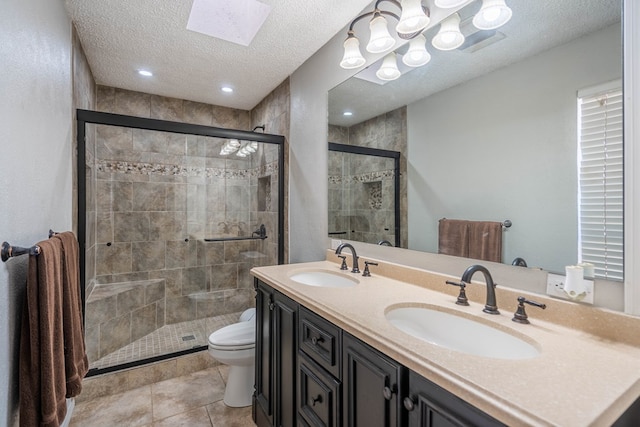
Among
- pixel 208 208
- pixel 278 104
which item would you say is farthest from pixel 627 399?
pixel 208 208

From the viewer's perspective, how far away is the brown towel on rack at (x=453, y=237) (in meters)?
1.37

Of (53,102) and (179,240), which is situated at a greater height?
(53,102)

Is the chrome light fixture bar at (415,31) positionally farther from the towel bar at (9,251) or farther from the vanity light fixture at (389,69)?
the towel bar at (9,251)

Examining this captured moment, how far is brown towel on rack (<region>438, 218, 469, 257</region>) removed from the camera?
1373 mm

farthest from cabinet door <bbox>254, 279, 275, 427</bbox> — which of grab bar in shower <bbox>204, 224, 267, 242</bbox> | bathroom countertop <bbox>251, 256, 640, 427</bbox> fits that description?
grab bar in shower <bbox>204, 224, 267, 242</bbox>

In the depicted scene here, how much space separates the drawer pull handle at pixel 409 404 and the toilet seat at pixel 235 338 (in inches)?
57.2

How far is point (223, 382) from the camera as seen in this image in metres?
2.36

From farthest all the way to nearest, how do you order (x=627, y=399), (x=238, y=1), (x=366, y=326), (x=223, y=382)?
(x=223, y=382) < (x=238, y=1) < (x=366, y=326) < (x=627, y=399)

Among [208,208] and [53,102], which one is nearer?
[53,102]

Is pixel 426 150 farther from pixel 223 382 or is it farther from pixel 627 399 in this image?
pixel 223 382

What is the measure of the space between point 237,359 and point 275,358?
0.56 m

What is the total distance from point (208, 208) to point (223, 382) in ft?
5.44

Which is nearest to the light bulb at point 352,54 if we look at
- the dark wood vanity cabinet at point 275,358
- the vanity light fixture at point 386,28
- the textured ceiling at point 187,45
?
the vanity light fixture at point 386,28

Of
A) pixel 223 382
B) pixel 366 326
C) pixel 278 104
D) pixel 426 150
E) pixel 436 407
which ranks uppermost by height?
pixel 278 104
